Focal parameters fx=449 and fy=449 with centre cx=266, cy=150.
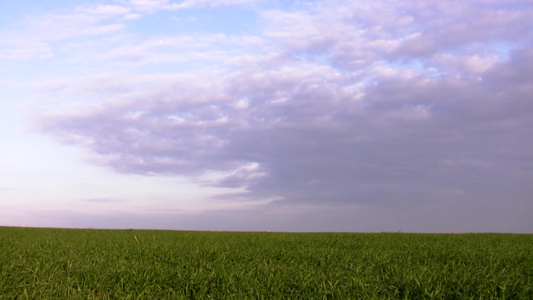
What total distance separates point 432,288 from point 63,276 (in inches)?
233

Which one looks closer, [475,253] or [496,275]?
[496,275]

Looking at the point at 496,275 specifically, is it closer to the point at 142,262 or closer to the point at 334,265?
the point at 334,265

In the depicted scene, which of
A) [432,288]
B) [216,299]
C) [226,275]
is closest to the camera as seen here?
[216,299]

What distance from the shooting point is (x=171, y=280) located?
711 cm

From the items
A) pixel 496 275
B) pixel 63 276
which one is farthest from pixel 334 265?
pixel 63 276

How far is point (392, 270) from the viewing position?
7848mm

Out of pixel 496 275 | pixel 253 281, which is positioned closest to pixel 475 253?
pixel 496 275

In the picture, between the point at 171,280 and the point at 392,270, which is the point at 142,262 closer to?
the point at 171,280

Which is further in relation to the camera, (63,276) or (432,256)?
(432,256)

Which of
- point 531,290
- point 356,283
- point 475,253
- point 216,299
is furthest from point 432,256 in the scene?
point 216,299

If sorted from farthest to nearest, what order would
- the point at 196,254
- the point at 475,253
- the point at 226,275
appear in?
1. the point at 475,253
2. the point at 196,254
3. the point at 226,275

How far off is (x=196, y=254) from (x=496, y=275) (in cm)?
589

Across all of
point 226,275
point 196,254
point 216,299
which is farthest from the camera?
point 196,254

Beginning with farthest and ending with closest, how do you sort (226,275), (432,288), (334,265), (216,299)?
(334,265) < (226,275) < (432,288) < (216,299)
